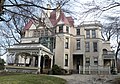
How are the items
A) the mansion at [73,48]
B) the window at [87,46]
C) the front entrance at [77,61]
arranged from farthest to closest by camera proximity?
the window at [87,46] → the front entrance at [77,61] → the mansion at [73,48]

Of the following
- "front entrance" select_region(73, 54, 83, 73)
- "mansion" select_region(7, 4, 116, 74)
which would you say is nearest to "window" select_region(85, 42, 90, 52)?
"mansion" select_region(7, 4, 116, 74)

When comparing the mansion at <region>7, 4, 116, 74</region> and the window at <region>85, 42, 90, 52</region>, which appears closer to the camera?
the mansion at <region>7, 4, 116, 74</region>

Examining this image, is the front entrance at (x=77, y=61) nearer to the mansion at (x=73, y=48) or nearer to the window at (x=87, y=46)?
the mansion at (x=73, y=48)

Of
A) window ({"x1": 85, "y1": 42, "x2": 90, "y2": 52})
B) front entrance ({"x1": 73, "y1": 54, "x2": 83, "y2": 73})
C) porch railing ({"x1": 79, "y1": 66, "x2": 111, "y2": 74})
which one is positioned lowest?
porch railing ({"x1": 79, "y1": 66, "x2": 111, "y2": 74})

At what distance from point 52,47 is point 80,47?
201 inches

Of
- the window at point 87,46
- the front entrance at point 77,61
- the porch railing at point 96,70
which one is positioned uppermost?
the window at point 87,46

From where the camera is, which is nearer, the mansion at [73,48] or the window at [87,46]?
the mansion at [73,48]

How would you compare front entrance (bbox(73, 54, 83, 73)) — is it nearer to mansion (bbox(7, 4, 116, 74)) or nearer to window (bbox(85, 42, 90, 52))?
mansion (bbox(7, 4, 116, 74))

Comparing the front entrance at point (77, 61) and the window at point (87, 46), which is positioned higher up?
the window at point (87, 46)

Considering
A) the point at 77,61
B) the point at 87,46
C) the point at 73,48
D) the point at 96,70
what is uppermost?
the point at 87,46

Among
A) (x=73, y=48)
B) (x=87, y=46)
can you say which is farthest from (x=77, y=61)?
(x=87, y=46)

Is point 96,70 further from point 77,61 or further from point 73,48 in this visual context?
point 73,48

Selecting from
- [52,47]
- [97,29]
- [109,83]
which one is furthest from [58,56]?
[109,83]

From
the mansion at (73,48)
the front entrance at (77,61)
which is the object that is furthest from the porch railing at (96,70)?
the front entrance at (77,61)
